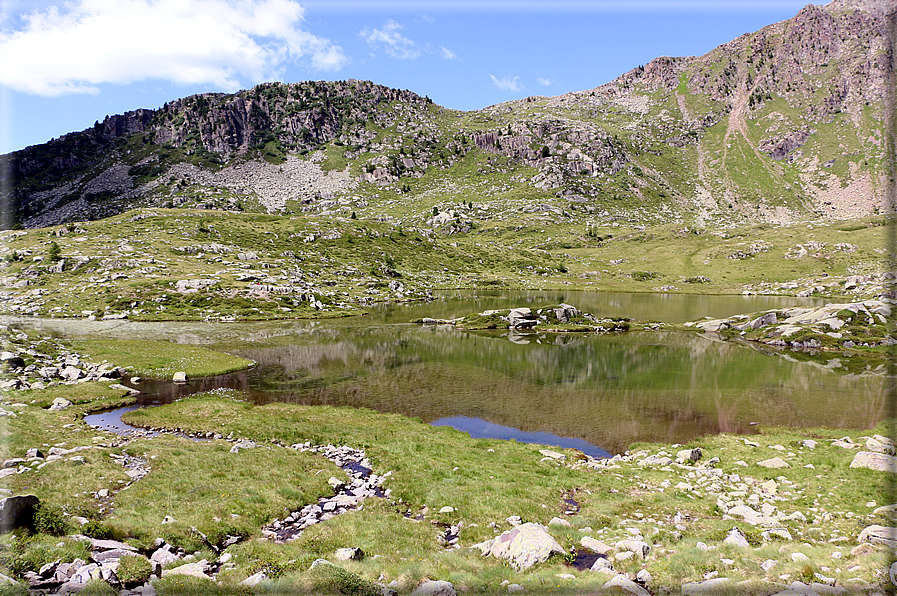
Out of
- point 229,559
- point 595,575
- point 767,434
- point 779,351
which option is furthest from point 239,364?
point 779,351

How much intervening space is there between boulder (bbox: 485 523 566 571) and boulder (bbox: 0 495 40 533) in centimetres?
1410

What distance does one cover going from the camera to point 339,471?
75.6 ft

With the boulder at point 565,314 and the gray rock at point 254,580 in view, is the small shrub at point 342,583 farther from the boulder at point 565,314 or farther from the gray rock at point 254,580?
the boulder at point 565,314

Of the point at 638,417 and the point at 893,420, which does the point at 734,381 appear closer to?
the point at 893,420

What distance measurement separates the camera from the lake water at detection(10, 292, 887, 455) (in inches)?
1385

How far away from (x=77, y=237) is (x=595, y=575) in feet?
527

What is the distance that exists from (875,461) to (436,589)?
24.3m

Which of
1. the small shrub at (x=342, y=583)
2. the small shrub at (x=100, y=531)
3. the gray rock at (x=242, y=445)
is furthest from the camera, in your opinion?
the gray rock at (x=242, y=445)

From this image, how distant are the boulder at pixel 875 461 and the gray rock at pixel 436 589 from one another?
75.9 feet

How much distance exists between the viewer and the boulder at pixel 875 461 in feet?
68.4

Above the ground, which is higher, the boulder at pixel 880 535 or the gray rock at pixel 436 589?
the gray rock at pixel 436 589

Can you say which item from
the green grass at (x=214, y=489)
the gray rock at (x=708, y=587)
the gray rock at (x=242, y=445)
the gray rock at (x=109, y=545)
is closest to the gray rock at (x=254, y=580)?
the green grass at (x=214, y=489)

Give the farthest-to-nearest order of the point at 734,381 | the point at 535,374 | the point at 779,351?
the point at 779,351
the point at 535,374
the point at 734,381

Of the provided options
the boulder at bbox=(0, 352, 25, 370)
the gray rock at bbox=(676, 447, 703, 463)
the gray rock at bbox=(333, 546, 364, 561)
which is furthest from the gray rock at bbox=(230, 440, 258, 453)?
the boulder at bbox=(0, 352, 25, 370)
